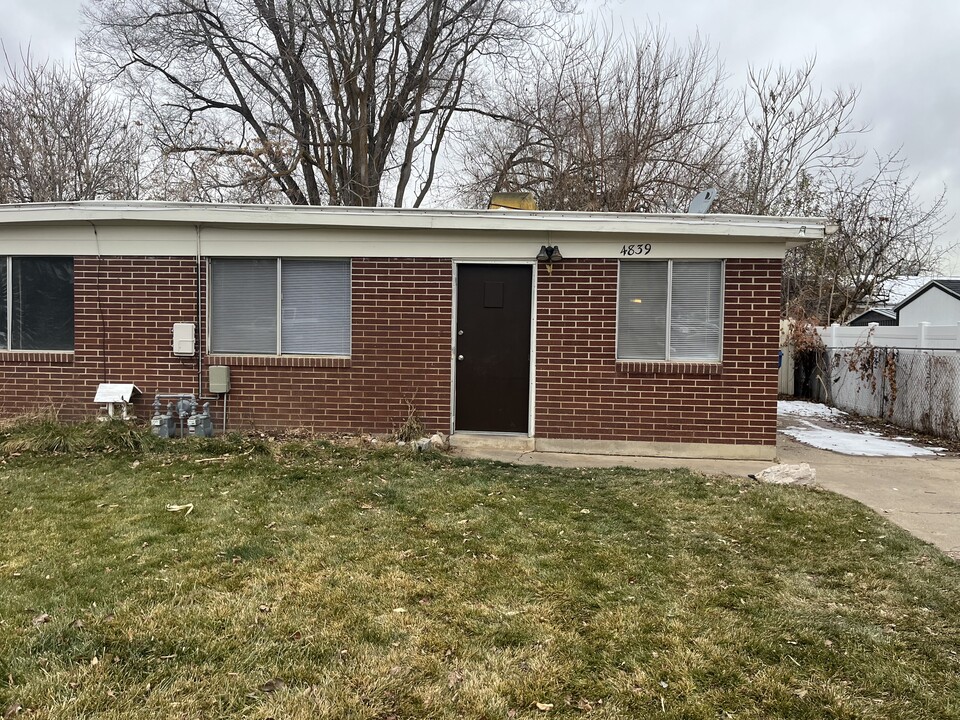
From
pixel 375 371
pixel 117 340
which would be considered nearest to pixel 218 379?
pixel 117 340

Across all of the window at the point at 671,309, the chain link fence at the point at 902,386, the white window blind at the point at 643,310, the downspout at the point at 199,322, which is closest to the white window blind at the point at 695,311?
the window at the point at 671,309

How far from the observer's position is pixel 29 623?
3029mm

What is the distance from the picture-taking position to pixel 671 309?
290 inches

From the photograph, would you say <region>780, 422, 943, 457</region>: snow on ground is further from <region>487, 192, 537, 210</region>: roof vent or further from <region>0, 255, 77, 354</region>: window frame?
<region>0, 255, 77, 354</region>: window frame

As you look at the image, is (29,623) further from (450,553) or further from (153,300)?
(153,300)

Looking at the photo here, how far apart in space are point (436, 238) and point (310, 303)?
5.87 ft

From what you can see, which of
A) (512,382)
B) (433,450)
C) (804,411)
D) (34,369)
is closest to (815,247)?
(804,411)

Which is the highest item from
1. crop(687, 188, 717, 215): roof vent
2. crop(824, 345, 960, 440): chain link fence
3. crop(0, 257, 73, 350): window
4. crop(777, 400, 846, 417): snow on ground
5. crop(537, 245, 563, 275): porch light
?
crop(687, 188, 717, 215): roof vent

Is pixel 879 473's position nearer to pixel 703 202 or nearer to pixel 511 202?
pixel 703 202

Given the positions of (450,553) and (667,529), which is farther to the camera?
(667,529)

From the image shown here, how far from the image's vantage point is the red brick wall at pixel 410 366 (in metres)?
7.26

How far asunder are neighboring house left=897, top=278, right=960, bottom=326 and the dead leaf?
2387cm

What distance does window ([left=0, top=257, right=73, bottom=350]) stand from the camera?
7.94 m

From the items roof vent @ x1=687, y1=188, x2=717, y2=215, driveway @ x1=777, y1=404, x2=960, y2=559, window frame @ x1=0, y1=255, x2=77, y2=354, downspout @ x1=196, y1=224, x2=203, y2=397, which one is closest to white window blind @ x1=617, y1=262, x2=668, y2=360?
roof vent @ x1=687, y1=188, x2=717, y2=215
